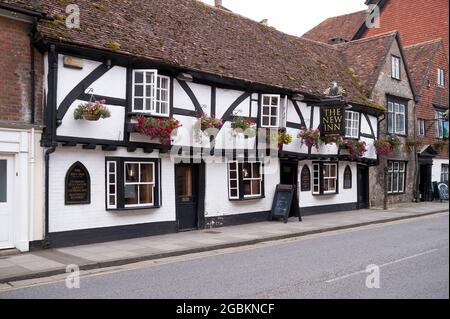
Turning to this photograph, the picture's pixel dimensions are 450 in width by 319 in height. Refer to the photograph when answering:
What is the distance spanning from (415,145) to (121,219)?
718 inches

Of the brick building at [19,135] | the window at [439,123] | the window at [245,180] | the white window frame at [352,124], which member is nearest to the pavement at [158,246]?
the brick building at [19,135]

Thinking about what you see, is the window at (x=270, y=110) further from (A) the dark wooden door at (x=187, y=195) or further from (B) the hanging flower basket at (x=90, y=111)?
(B) the hanging flower basket at (x=90, y=111)

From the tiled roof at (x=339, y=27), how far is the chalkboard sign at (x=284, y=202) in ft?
67.8

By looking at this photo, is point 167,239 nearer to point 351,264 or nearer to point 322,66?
point 351,264

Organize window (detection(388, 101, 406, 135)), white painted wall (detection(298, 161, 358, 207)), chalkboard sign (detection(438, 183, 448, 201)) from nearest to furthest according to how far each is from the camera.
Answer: white painted wall (detection(298, 161, 358, 207)) → window (detection(388, 101, 406, 135)) → chalkboard sign (detection(438, 183, 448, 201))

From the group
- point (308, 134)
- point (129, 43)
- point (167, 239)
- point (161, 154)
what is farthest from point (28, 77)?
point (308, 134)

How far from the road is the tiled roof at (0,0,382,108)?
5701 mm

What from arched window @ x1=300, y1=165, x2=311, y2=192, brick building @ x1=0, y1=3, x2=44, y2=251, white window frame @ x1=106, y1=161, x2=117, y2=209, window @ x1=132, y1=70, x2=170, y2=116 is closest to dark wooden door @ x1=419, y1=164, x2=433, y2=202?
arched window @ x1=300, y1=165, x2=311, y2=192

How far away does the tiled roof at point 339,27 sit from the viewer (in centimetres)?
3472

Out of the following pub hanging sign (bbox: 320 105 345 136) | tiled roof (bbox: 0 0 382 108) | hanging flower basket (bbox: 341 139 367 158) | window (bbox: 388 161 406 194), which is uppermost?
tiled roof (bbox: 0 0 382 108)

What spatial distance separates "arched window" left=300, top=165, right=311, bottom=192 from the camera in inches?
720

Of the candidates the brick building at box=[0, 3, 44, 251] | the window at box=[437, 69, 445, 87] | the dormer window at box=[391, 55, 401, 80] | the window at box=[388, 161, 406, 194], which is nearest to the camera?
the brick building at box=[0, 3, 44, 251]

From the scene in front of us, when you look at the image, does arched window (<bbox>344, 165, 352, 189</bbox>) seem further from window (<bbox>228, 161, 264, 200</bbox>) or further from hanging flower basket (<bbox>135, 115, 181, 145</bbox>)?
hanging flower basket (<bbox>135, 115, 181, 145</bbox>)

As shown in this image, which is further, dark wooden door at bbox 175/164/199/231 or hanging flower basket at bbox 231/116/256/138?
hanging flower basket at bbox 231/116/256/138
